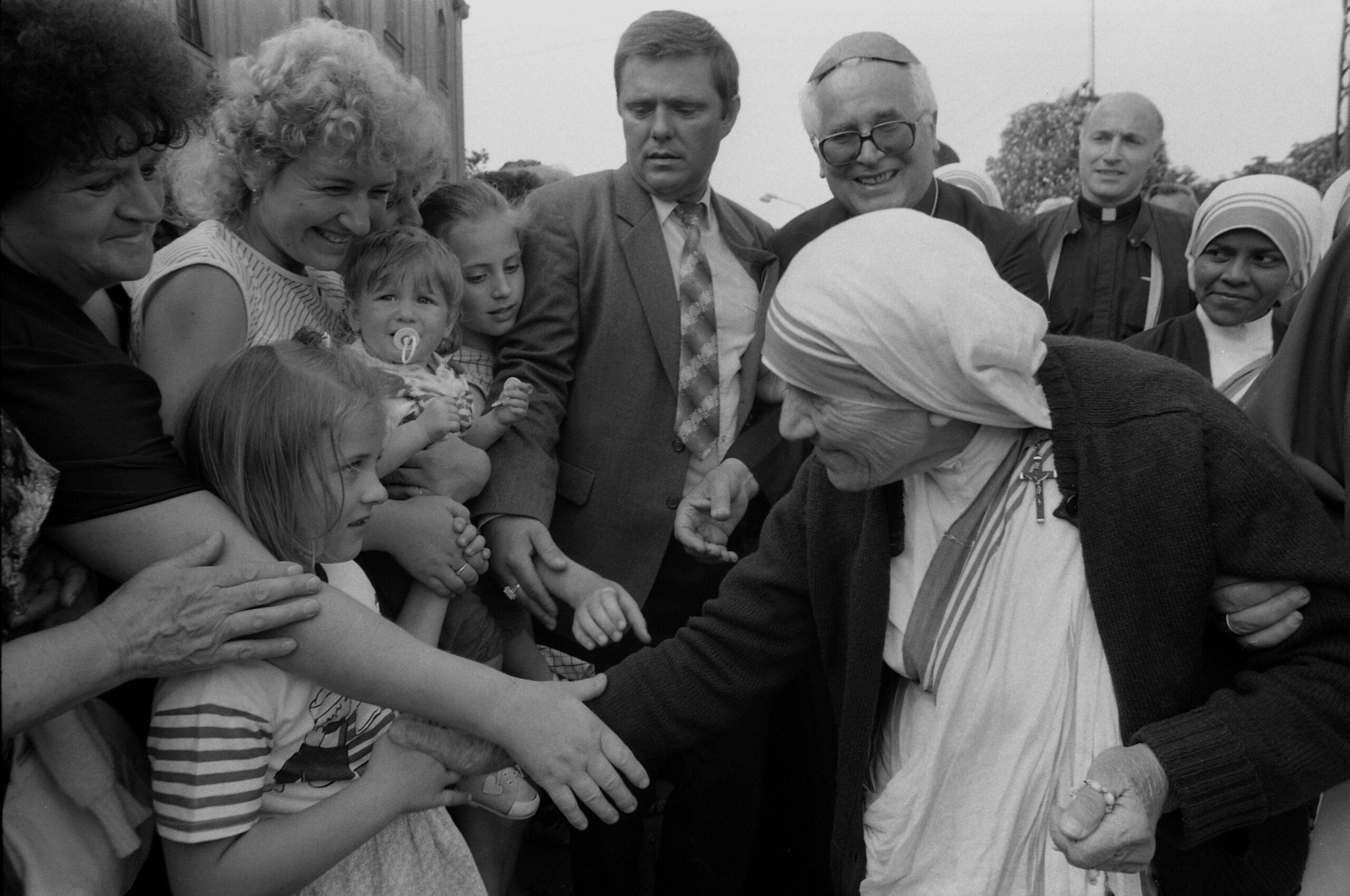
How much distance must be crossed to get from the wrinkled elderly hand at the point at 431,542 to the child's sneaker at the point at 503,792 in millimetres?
445

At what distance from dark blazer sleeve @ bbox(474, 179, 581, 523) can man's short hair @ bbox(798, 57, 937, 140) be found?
881 mm

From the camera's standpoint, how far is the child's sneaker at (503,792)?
7.24 feet

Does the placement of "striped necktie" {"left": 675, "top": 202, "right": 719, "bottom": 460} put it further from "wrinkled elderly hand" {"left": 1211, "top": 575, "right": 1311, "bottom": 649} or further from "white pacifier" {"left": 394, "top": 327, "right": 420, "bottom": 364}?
"wrinkled elderly hand" {"left": 1211, "top": 575, "right": 1311, "bottom": 649}

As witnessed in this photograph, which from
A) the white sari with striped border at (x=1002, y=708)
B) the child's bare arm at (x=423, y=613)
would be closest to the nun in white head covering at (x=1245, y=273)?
the white sari with striped border at (x=1002, y=708)

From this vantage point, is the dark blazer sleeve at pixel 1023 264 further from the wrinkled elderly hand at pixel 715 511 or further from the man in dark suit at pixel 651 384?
the wrinkled elderly hand at pixel 715 511

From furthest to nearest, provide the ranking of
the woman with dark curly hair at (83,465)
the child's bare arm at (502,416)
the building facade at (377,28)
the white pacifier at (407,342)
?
the building facade at (377,28) → the child's bare arm at (502,416) → the white pacifier at (407,342) → the woman with dark curly hair at (83,465)

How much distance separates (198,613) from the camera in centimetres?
172

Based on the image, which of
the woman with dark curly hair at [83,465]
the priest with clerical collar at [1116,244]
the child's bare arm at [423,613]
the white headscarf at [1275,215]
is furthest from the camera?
the priest with clerical collar at [1116,244]

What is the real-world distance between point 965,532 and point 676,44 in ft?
6.10

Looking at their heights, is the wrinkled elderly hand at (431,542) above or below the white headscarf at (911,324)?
below

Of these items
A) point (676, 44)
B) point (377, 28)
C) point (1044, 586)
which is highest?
point (676, 44)

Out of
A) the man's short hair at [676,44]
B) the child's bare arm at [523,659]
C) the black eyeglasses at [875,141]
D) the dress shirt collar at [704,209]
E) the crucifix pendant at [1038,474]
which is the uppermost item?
the man's short hair at [676,44]

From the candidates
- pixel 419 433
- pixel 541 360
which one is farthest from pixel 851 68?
pixel 419 433

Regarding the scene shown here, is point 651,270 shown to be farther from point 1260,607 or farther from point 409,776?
point 1260,607
